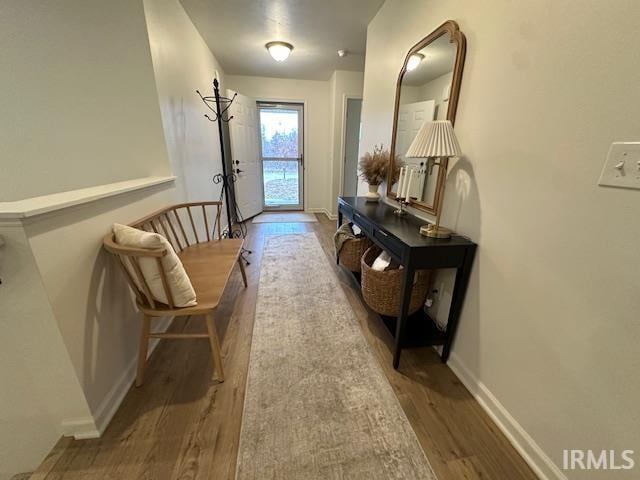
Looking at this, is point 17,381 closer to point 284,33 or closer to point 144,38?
point 144,38

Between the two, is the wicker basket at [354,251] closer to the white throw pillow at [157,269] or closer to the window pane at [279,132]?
the white throw pillow at [157,269]

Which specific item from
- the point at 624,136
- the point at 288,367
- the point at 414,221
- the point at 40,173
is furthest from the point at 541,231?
the point at 40,173

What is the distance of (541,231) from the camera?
0.95 meters

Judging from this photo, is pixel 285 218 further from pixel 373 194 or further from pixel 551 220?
pixel 551 220

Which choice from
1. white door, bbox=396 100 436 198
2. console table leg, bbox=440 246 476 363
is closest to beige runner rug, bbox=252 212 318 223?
white door, bbox=396 100 436 198

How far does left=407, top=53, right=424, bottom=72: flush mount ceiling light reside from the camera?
1722mm

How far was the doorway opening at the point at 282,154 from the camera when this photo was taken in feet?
15.0

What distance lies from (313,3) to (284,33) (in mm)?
702

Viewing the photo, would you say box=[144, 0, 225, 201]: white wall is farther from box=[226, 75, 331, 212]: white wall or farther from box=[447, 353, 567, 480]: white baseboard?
box=[447, 353, 567, 480]: white baseboard

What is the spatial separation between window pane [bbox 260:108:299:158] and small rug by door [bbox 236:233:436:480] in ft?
11.5

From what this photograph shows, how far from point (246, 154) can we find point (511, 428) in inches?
172

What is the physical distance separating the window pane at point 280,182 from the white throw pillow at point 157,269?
12.8ft

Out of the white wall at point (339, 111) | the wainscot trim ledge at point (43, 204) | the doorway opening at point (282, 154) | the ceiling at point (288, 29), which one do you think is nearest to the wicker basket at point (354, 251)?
the wainscot trim ledge at point (43, 204)

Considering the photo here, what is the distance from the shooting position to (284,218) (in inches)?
181
